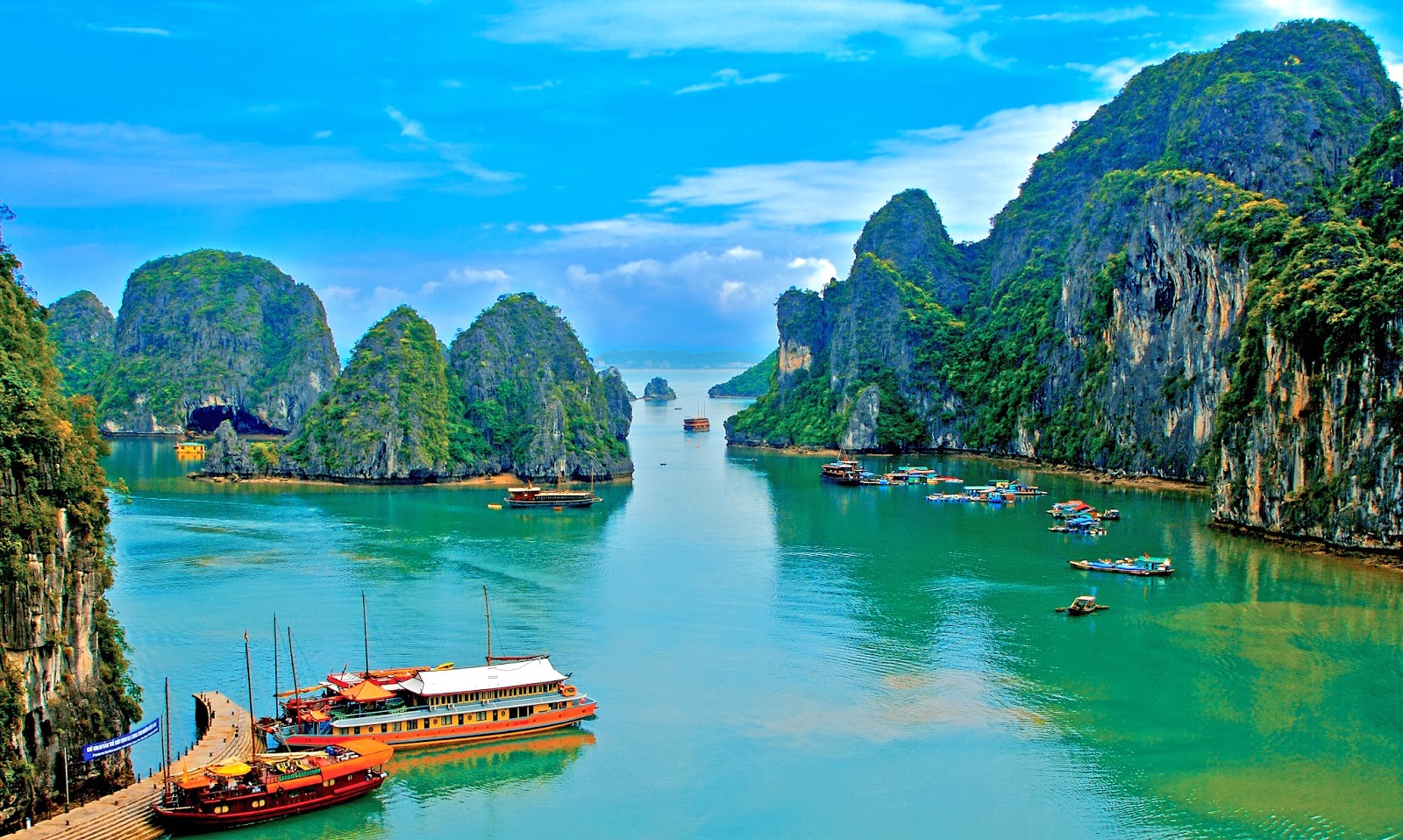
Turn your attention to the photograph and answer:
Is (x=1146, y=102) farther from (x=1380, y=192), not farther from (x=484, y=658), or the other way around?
(x=484, y=658)

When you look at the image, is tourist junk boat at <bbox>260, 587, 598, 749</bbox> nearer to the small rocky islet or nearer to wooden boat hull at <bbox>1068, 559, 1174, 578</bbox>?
wooden boat hull at <bbox>1068, 559, 1174, 578</bbox>

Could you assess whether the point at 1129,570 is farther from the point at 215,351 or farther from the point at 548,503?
the point at 215,351

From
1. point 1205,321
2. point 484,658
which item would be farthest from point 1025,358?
point 484,658

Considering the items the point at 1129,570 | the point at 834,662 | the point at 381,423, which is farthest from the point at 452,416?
the point at 834,662

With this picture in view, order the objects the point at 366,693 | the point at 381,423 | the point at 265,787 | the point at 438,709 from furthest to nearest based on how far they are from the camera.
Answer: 1. the point at 381,423
2. the point at 438,709
3. the point at 366,693
4. the point at 265,787

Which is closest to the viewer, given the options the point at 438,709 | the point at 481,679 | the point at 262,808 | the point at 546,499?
the point at 262,808

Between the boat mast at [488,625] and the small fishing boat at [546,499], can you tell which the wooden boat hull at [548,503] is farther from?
the boat mast at [488,625]

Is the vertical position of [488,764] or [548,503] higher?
[548,503]
